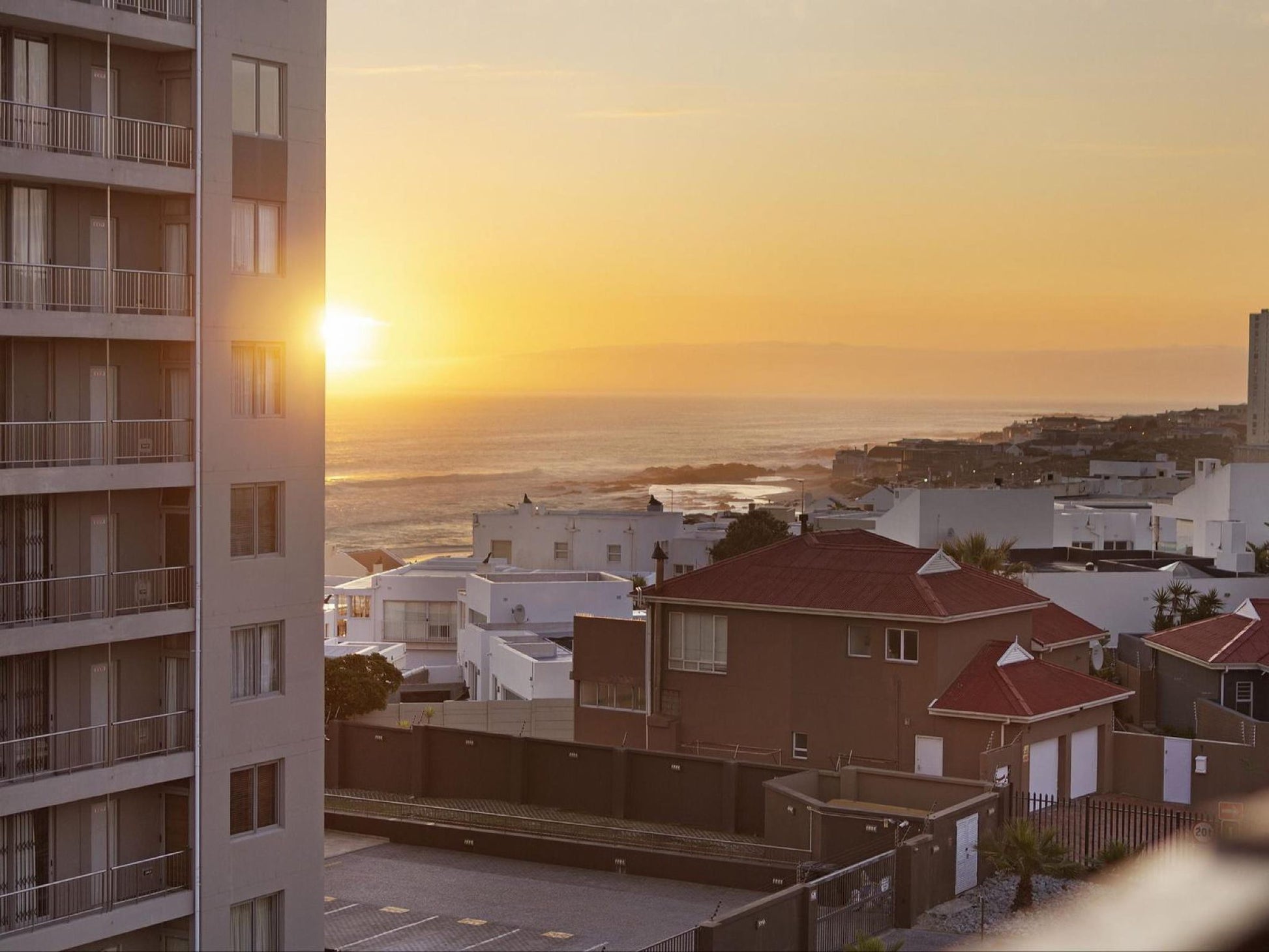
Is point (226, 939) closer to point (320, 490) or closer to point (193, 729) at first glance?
point (193, 729)

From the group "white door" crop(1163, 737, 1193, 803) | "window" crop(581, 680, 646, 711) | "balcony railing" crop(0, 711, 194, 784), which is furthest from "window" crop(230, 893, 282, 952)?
"white door" crop(1163, 737, 1193, 803)

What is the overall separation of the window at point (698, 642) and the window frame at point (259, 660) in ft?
69.7

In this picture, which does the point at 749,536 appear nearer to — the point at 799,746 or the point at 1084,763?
the point at 799,746

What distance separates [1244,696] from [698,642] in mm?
16255

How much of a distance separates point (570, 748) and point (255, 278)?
20626mm

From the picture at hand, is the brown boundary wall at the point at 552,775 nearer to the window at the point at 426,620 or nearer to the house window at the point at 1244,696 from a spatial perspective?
the house window at the point at 1244,696

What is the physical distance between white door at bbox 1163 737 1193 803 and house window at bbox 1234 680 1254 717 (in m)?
6.00

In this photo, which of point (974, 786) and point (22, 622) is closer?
point (22, 622)

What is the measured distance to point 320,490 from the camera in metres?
28.0

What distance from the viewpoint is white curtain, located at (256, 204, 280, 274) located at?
1057 inches

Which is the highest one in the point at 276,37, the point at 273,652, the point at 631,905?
the point at 276,37

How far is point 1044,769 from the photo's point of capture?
42688 mm

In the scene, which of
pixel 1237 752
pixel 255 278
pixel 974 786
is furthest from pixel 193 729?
pixel 1237 752

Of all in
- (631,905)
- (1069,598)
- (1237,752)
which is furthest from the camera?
(1069,598)
